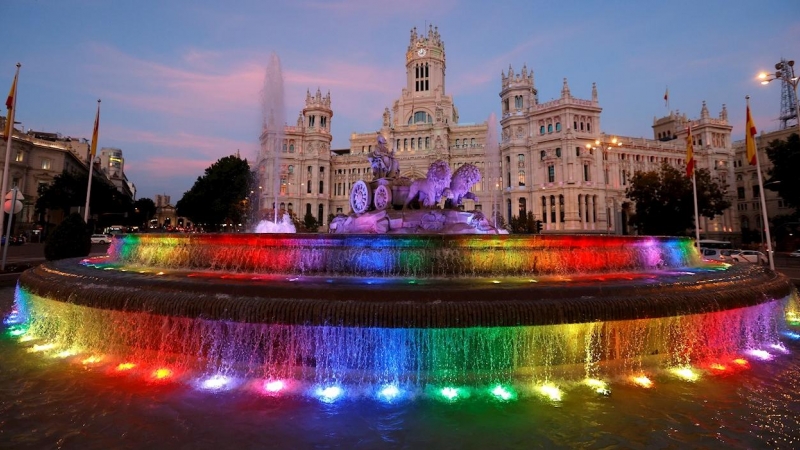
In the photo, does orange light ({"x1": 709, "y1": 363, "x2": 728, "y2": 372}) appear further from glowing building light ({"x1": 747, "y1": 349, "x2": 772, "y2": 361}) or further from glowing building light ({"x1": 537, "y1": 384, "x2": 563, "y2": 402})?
glowing building light ({"x1": 537, "y1": 384, "x2": 563, "y2": 402})

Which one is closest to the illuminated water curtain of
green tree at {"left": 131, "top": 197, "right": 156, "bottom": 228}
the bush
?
the bush

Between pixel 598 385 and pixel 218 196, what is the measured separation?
5311 cm

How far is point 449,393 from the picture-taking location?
18.5 feet

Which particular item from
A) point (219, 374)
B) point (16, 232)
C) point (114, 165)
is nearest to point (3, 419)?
point (219, 374)

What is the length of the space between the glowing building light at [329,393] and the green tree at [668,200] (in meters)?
50.8

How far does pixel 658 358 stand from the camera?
6887mm

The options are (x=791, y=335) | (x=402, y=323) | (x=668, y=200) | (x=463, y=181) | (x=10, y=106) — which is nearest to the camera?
(x=402, y=323)

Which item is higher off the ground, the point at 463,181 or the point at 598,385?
the point at 463,181

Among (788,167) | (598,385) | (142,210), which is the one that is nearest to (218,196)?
(142,210)

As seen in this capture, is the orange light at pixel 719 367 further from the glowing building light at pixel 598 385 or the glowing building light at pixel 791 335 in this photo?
the glowing building light at pixel 791 335

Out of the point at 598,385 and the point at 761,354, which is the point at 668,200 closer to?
the point at 761,354

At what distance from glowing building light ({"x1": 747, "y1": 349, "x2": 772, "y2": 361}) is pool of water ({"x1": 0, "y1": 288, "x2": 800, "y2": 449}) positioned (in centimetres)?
151

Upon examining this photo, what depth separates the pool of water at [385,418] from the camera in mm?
4398

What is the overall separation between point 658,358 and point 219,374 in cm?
744
